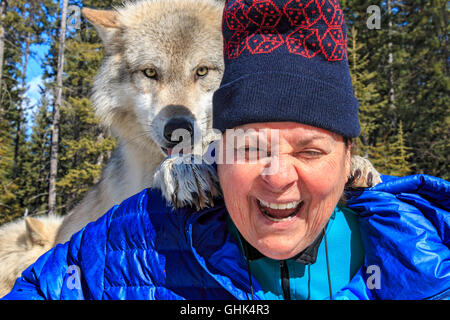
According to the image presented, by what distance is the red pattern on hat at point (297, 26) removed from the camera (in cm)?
146

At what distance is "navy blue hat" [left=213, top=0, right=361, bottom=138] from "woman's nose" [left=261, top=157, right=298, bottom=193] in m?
0.18

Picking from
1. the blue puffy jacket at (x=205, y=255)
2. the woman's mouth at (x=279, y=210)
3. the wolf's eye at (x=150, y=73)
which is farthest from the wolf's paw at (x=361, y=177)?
the wolf's eye at (x=150, y=73)

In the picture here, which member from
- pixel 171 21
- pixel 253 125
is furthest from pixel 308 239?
pixel 171 21

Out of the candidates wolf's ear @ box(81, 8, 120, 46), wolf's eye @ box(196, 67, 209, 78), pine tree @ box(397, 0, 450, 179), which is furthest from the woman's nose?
pine tree @ box(397, 0, 450, 179)

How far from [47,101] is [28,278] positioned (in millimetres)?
23505

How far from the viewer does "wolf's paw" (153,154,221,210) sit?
1.84m

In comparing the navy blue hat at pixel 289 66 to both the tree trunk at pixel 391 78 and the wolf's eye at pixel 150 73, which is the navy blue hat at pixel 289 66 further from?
the tree trunk at pixel 391 78

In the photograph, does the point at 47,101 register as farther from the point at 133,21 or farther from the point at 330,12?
the point at 330,12

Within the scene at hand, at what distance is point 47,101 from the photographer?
22.5 m

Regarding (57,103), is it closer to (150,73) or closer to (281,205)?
(150,73)

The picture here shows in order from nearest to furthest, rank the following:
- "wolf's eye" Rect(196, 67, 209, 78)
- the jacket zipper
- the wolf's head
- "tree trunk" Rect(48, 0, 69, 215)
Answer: the jacket zipper < the wolf's head < "wolf's eye" Rect(196, 67, 209, 78) < "tree trunk" Rect(48, 0, 69, 215)

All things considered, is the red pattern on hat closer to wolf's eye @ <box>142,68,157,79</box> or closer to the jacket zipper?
the jacket zipper

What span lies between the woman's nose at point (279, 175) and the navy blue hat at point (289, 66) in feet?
0.58

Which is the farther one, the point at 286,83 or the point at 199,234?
the point at 199,234
